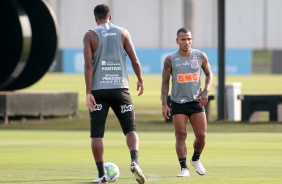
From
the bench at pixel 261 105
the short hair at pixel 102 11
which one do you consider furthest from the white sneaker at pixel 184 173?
the bench at pixel 261 105

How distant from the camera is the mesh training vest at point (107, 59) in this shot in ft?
46.4

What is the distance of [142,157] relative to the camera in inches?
744

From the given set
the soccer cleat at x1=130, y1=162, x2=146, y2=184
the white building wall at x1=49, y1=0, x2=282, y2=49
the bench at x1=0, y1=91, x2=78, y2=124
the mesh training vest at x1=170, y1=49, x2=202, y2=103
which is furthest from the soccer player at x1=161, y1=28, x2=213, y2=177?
the white building wall at x1=49, y1=0, x2=282, y2=49

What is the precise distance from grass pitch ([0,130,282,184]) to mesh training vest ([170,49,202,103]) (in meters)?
1.07

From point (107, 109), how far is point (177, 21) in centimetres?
5427

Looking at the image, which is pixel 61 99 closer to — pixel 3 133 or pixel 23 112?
pixel 23 112

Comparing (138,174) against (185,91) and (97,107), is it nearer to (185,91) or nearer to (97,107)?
(97,107)

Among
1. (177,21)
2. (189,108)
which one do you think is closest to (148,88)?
(177,21)

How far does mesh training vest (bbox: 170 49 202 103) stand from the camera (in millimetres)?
15523

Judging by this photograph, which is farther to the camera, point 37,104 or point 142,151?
point 37,104

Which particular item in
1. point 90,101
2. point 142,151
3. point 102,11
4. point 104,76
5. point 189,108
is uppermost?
point 102,11

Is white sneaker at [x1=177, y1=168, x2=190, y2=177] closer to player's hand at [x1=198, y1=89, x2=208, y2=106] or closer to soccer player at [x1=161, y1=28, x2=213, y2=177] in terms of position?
soccer player at [x1=161, y1=28, x2=213, y2=177]

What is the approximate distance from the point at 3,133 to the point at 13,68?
221 inches

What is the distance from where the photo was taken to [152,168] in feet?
54.5
